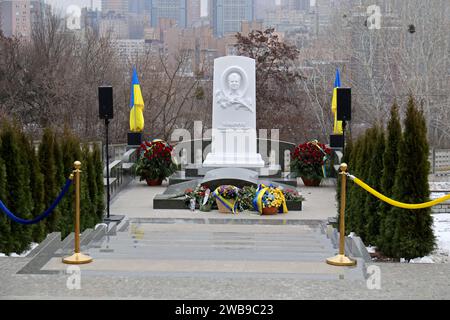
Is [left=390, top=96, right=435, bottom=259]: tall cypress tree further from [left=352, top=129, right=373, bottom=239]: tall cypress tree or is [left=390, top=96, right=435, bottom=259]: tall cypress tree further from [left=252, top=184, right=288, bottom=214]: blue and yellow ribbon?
[left=252, top=184, right=288, bottom=214]: blue and yellow ribbon

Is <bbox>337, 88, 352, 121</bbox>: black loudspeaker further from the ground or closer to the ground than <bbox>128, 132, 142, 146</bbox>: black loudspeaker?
further from the ground

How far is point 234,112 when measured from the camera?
19.1m

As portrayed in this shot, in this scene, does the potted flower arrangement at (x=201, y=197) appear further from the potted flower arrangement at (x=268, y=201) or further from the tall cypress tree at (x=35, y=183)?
the tall cypress tree at (x=35, y=183)

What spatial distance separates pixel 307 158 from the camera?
1828 cm

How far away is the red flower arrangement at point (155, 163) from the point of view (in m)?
18.3

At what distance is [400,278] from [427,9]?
28941 millimetres

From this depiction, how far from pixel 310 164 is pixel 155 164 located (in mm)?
3985

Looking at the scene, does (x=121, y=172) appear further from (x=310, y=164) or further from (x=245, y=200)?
(x=245, y=200)

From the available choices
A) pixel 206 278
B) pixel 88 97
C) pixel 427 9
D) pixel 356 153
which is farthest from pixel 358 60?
pixel 206 278

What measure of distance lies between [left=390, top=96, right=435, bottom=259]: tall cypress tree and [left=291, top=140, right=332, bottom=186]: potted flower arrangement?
993 cm

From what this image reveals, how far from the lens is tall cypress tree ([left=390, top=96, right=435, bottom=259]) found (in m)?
8.12

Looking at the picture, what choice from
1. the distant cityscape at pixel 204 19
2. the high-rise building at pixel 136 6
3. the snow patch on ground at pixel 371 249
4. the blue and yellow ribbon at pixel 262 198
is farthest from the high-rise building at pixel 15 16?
the high-rise building at pixel 136 6

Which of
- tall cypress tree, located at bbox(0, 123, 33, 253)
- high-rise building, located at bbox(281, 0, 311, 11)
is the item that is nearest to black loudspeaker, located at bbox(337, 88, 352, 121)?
tall cypress tree, located at bbox(0, 123, 33, 253)

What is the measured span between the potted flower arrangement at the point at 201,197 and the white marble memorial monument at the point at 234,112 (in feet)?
13.5
